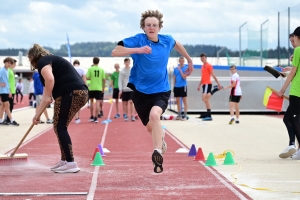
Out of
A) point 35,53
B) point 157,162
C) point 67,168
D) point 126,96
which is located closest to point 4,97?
point 126,96

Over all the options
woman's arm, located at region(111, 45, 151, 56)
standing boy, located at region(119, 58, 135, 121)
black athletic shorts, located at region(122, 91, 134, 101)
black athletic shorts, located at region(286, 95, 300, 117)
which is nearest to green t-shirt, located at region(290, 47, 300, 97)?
black athletic shorts, located at region(286, 95, 300, 117)

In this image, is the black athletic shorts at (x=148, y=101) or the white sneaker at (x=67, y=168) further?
the white sneaker at (x=67, y=168)

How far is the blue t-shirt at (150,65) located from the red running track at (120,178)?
109 centimetres

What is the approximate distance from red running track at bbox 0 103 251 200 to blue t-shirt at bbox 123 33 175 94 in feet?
3.57

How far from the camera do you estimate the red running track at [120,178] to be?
6.39 metres

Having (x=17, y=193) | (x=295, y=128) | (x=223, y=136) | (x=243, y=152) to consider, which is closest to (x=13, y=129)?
(x=223, y=136)

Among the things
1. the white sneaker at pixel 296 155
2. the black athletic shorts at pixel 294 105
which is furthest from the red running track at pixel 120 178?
the black athletic shorts at pixel 294 105

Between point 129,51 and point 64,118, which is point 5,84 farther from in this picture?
point 129,51

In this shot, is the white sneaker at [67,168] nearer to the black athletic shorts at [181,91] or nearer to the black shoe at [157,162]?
the black shoe at [157,162]

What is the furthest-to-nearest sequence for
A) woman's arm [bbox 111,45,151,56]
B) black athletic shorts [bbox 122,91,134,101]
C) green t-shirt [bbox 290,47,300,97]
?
black athletic shorts [bbox 122,91,134,101]
green t-shirt [bbox 290,47,300,97]
woman's arm [bbox 111,45,151,56]

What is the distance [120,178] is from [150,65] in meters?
1.42

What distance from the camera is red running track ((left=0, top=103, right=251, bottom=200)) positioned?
639 centimetres

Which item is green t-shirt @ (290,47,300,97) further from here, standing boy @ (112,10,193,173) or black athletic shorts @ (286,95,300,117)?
standing boy @ (112,10,193,173)

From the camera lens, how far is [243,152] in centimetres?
1072
